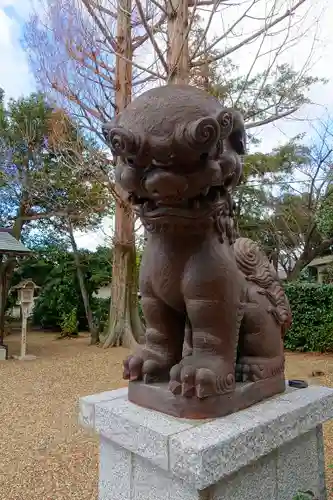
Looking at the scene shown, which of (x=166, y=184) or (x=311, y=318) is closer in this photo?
(x=166, y=184)

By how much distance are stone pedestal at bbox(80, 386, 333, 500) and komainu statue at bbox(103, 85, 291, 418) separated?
8 centimetres

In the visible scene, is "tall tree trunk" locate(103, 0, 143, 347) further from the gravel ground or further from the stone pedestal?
the stone pedestal

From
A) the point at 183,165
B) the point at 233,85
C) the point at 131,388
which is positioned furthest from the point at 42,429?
the point at 233,85

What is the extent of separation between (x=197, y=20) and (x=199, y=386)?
19.5 ft

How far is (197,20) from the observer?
5844 millimetres

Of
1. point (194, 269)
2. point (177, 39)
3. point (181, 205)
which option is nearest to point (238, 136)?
point (181, 205)

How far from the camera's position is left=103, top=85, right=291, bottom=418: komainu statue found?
3.67 feet

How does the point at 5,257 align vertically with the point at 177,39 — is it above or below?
below

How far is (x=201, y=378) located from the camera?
4.21ft

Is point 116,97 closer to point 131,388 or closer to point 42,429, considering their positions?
point 42,429

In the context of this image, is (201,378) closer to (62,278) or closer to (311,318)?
(311,318)

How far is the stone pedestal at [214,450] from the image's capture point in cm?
119

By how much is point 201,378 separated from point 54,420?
295 centimetres

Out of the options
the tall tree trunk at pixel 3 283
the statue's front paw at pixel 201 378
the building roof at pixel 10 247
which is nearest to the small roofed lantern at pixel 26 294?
the tall tree trunk at pixel 3 283
